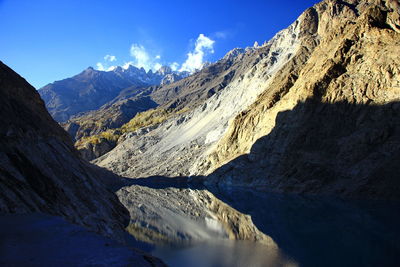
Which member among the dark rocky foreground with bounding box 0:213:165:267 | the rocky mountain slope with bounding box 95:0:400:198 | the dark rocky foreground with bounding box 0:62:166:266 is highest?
the rocky mountain slope with bounding box 95:0:400:198

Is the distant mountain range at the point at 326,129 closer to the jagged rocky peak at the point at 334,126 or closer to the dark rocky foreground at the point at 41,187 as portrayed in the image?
the jagged rocky peak at the point at 334,126

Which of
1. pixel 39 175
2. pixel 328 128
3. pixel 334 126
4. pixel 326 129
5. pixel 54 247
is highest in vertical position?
pixel 334 126

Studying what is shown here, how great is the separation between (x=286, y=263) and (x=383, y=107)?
1333 inches

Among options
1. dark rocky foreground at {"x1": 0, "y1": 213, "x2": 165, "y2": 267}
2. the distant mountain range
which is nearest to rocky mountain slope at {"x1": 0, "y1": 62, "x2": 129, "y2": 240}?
dark rocky foreground at {"x1": 0, "y1": 213, "x2": 165, "y2": 267}

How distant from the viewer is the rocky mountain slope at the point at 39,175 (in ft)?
57.9

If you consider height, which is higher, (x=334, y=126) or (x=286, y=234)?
(x=334, y=126)

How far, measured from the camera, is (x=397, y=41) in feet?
153

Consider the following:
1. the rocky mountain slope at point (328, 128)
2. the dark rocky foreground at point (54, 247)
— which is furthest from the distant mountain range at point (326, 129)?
the dark rocky foreground at point (54, 247)

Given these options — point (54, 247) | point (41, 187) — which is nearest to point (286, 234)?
point (41, 187)

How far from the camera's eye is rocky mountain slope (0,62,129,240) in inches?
695

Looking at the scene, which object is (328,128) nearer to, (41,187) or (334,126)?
(334,126)

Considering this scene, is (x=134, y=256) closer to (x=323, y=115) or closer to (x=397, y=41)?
(x=323, y=115)

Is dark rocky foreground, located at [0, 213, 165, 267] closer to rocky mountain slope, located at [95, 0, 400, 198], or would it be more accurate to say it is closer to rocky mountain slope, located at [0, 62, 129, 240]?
rocky mountain slope, located at [0, 62, 129, 240]

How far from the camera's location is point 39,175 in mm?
21000
